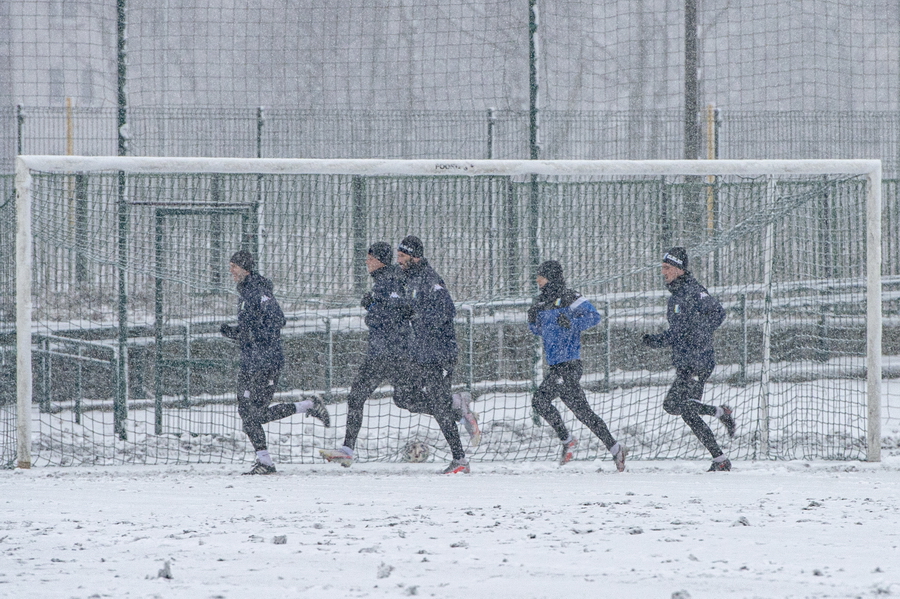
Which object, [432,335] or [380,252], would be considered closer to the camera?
[432,335]

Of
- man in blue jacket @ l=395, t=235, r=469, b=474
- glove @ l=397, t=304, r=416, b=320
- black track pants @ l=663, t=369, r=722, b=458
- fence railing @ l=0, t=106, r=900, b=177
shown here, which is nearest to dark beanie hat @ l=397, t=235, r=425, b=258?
man in blue jacket @ l=395, t=235, r=469, b=474

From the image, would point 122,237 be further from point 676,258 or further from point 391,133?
point 676,258

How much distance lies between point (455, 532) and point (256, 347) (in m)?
2.51

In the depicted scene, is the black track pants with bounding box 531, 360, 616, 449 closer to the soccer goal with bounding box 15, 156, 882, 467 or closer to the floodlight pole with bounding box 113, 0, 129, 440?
the soccer goal with bounding box 15, 156, 882, 467

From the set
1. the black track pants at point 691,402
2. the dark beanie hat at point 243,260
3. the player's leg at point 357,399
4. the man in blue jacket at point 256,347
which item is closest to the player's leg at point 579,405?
the black track pants at point 691,402

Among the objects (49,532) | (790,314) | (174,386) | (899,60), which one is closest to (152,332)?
(174,386)

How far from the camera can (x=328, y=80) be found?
1093cm

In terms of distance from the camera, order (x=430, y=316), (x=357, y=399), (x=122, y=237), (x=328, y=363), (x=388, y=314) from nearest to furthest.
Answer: (x=430, y=316), (x=388, y=314), (x=357, y=399), (x=122, y=237), (x=328, y=363)

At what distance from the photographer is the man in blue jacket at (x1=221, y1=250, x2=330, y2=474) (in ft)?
25.0

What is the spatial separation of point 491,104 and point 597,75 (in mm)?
1153

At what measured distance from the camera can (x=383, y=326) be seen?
7.85 metres

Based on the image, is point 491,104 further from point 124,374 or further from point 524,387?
point 124,374

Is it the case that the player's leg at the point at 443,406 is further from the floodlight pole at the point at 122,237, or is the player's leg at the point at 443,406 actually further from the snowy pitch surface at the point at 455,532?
the floodlight pole at the point at 122,237

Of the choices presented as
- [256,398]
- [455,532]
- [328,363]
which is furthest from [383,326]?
[328,363]
